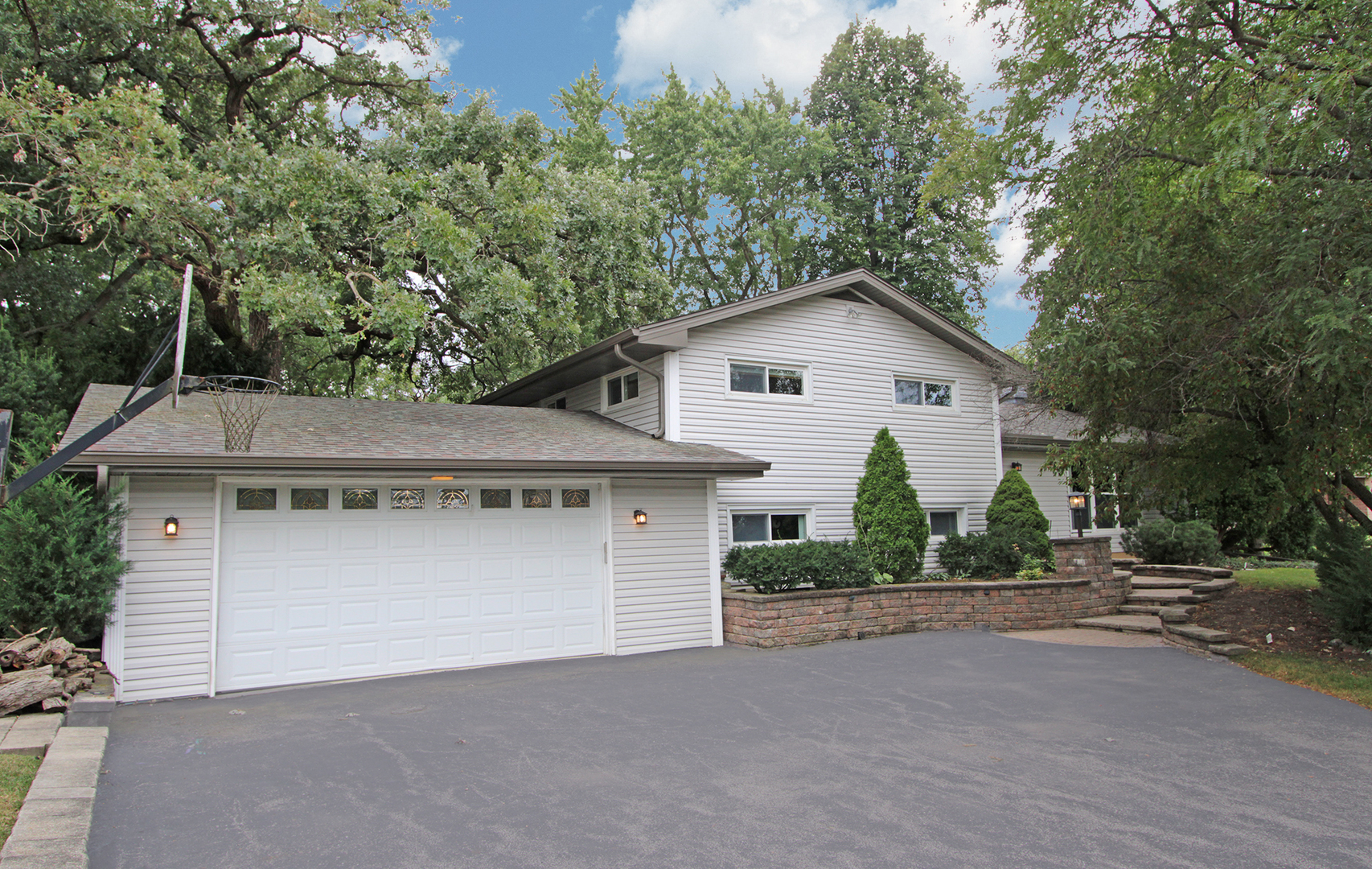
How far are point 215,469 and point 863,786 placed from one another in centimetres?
662

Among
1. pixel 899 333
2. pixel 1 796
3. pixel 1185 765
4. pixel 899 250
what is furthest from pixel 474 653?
pixel 899 250

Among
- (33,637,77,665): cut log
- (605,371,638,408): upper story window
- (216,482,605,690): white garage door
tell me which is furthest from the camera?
(605,371,638,408): upper story window

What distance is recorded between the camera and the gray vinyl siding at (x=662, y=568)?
10602 mm

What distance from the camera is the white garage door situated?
859 centimetres

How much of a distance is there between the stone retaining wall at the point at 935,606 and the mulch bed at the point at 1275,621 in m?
1.59

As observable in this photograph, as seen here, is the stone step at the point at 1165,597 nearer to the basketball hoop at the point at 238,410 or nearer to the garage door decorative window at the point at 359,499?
the garage door decorative window at the point at 359,499

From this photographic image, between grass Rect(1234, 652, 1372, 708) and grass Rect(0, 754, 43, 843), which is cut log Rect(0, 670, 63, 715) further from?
grass Rect(1234, 652, 1372, 708)

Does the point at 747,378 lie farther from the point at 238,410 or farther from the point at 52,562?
the point at 52,562

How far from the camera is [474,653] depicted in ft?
31.7

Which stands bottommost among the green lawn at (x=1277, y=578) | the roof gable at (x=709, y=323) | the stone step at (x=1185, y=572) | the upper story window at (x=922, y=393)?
the green lawn at (x=1277, y=578)

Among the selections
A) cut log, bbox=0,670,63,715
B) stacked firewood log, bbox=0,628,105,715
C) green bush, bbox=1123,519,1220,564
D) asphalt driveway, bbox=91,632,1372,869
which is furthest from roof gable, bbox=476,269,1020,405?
cut log, bbox=0,670,63,715

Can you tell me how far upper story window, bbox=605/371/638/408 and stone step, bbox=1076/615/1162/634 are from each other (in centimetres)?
757

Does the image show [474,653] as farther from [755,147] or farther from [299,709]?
[755,147]

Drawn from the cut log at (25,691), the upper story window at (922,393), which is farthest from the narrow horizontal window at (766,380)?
the cut log at (25,691)
